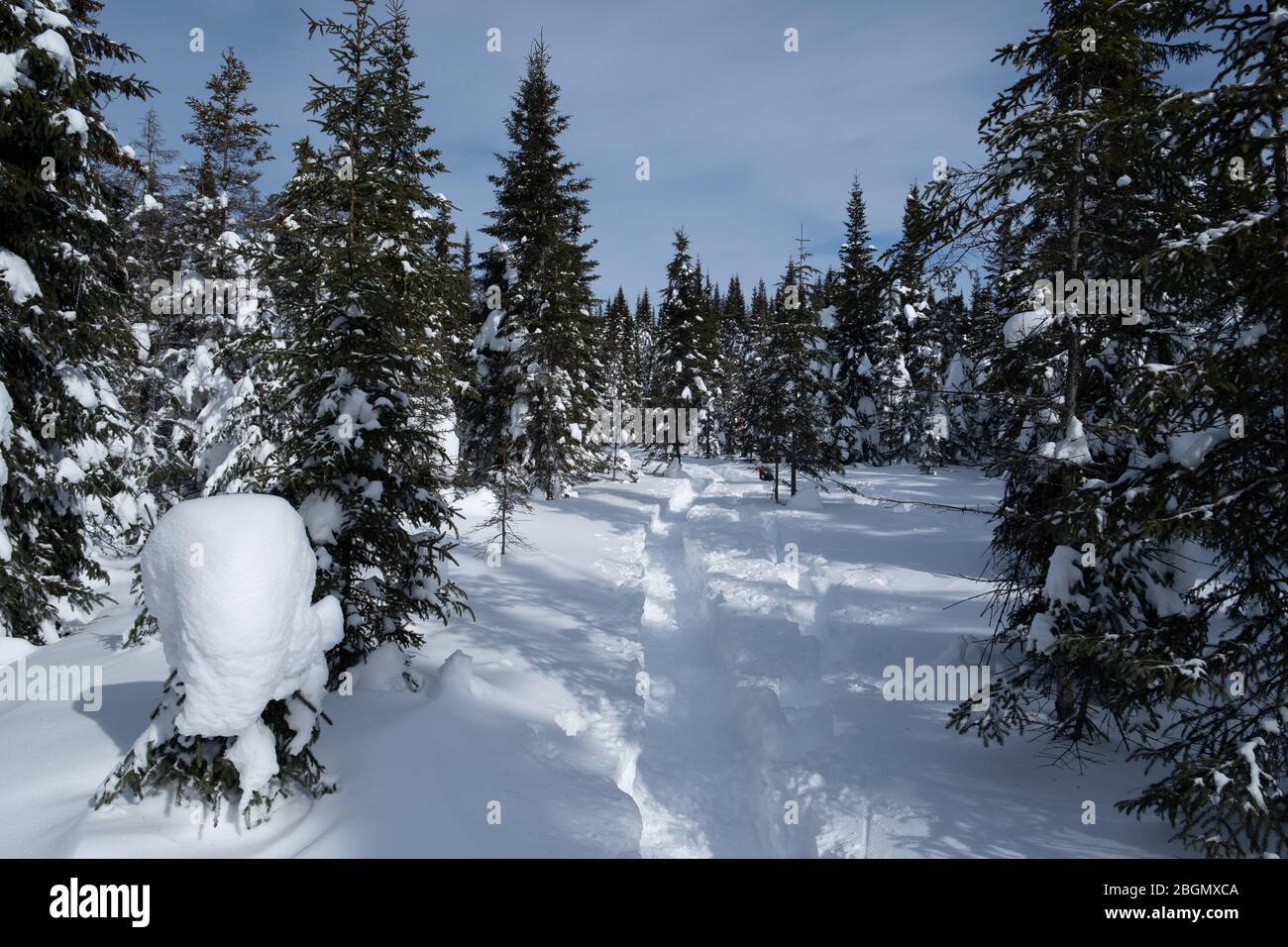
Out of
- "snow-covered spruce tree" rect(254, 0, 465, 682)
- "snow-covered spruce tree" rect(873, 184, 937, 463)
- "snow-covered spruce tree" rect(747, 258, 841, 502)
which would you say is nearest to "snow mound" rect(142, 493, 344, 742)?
"snow-covered spruce tree" rect(254, 0, 465, 682)

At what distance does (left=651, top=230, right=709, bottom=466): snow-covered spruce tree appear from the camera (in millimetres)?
38344

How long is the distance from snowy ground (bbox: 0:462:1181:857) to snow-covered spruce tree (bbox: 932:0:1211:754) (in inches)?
50.9

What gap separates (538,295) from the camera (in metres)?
23.3

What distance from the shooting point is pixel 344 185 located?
8062mm

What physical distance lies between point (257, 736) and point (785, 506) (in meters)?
23.7

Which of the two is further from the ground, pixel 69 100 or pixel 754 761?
pixel 69 100

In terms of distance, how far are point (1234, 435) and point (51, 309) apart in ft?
49.1

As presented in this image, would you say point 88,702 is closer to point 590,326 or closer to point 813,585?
point 813,585

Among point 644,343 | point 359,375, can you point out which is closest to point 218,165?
point 359,375

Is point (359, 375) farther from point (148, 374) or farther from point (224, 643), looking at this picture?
point (148, 374)

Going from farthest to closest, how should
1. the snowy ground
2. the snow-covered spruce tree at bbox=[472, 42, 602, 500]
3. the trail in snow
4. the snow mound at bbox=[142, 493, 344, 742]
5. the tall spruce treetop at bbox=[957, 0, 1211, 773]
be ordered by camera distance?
the snow-covered spruce tree at bbox=[472, 42, 602, 500] → the trail in snow → the tall spruce treetop at bbox=[957, 0, 1211, 773] → the snowy ground → the snow mound at bbox=[142, 493, 344, 742]

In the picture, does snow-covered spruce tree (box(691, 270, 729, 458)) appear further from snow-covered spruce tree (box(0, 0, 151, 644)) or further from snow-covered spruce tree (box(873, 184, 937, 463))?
snow-covered spruce tree (box(0, 0, 151, 644))

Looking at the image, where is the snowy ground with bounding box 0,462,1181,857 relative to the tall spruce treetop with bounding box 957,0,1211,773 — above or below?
below
